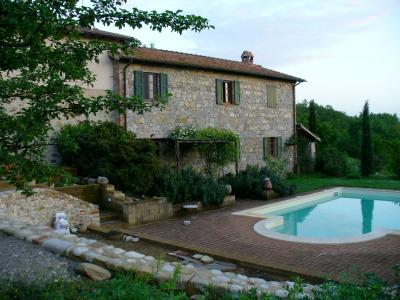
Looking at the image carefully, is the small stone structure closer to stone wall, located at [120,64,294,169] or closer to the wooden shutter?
stone wall, located at [120,64,294,169]

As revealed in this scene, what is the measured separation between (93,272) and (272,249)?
3881mm

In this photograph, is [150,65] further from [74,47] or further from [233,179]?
[74,47]

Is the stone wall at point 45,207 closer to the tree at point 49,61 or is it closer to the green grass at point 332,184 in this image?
the tree at point 49,61

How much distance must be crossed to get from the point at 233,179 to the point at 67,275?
400 inches

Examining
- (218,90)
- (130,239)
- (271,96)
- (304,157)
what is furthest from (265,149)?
(130,239)

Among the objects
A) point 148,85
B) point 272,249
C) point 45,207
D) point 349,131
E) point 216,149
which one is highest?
point 148,85

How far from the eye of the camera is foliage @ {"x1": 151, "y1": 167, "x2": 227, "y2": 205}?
11055 millimetres

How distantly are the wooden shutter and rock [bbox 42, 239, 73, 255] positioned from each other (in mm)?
14828

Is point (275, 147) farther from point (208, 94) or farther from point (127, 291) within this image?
point (127, 291)

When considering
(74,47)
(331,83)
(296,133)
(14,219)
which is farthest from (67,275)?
(331,83)

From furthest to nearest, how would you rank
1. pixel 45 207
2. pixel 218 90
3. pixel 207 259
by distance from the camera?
1. pixel 218 90
2. pixel 45 207
3. pixel 207 259

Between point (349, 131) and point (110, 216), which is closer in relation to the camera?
point (110, 216)

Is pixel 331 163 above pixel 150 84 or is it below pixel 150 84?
below

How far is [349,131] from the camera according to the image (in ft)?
139
